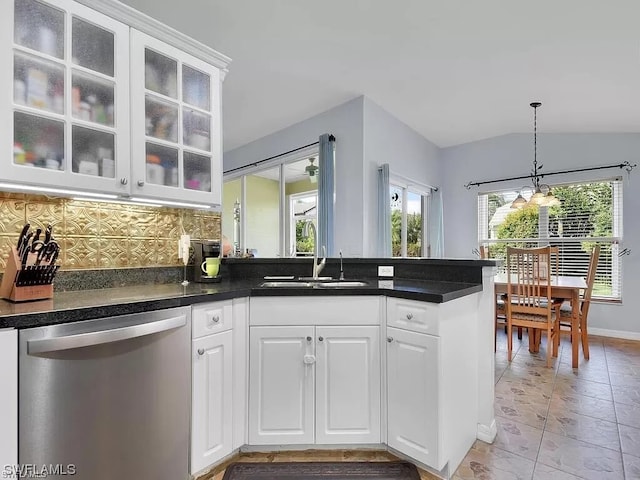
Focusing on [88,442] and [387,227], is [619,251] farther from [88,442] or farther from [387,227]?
[88,442]

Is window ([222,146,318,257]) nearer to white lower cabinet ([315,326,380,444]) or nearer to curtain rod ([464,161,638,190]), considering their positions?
curtain rod ([464,161,638,190])

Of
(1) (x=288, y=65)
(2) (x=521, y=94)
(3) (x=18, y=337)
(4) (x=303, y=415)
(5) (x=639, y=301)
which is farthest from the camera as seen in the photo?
(5) (x=639, y=301)

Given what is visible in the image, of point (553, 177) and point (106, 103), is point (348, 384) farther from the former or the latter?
point (553, 177)

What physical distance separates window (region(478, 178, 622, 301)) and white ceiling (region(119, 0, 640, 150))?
833 mm

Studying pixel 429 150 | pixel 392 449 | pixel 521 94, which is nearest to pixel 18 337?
pixel 392 449

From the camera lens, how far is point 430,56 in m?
2.95

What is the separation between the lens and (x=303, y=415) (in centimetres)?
183

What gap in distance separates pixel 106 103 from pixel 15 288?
2.97ft

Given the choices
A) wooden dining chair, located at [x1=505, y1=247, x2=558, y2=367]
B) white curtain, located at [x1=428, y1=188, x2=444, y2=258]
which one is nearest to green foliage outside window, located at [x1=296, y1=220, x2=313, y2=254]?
white curtain, located at [x1=428, y1=188, x2=444, y2=258]

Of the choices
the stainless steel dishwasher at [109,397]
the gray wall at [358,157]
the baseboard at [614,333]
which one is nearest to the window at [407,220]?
the gray wall at [358,157]

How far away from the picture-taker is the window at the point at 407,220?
186 inches

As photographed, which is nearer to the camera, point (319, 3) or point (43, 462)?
point (43, 462)

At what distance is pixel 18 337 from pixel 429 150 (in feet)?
17.6

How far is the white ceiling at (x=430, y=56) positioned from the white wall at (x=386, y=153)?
0.18 metres
